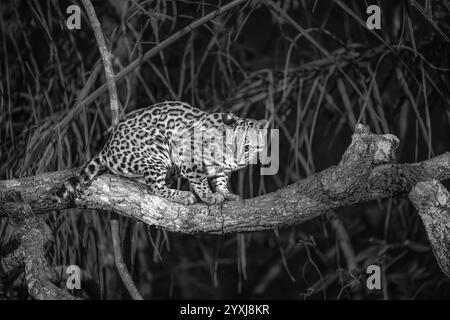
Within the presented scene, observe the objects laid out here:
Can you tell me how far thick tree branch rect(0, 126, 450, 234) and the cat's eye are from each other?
19.7 inches

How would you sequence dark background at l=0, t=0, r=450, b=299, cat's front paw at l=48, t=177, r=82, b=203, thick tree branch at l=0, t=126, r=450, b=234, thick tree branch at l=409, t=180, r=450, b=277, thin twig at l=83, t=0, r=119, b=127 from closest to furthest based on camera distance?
thick tree branch at l=409, t=180, r=450, b=277
thick tree branch at l=0, t=126, r=450, b=234
cat's front paw at l=48, t=177, r=82, b=203
thin twig at l=83, t=0, r=119, b=127
dark background at l=0, t=0, r=450, b=299

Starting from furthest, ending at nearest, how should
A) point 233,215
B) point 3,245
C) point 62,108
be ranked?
point 62,108 → point 3,245 → point 233,215

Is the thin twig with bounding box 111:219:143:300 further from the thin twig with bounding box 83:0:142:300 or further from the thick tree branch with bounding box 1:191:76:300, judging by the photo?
the thick tree branch with bounding box 1:191:76:300

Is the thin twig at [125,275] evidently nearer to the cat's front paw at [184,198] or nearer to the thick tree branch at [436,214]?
the cat's front paw at [184,198]

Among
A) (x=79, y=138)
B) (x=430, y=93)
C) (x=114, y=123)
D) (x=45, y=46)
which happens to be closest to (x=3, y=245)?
(x=79, y=138)

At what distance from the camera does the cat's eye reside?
4.39 metres

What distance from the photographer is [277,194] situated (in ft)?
13.5

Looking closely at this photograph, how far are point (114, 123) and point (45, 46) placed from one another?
253 cm

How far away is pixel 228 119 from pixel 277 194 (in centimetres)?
56

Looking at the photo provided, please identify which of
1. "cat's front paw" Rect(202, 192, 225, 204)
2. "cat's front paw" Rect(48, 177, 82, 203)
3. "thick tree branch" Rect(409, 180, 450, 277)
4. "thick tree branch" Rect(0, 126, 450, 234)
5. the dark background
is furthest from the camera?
the dark background

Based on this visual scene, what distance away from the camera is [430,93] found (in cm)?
639

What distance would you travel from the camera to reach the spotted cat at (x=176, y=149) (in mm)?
4387

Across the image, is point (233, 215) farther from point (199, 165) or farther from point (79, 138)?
point (79, 138)

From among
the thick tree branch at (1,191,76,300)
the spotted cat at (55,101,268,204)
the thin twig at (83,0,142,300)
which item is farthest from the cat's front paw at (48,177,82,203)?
the thin twig at (83,0,142,300)
